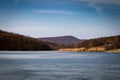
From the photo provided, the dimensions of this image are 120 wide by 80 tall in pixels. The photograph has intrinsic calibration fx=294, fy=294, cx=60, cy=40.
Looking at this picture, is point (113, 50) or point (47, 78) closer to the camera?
point (47, 78)

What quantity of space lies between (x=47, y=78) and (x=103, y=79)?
667 cm

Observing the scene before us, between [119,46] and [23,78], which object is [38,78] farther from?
[119,46]

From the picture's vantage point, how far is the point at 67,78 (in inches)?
1384

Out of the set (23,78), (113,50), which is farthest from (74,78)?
(113,50)

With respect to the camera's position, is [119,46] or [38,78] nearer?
[38,78]

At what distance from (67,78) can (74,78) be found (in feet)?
2.78

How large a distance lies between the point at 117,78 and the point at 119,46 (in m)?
167

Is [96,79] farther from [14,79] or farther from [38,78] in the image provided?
[14,79]

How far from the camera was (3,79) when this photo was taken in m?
34.1

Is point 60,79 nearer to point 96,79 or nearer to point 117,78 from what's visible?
point 96,79

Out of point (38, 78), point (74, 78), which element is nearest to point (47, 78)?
point (38, 78)

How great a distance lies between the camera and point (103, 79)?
34.3 meters

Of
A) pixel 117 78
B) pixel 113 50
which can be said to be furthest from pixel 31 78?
pixel 113 50

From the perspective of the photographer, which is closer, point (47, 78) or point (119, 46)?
point (47, 78)
